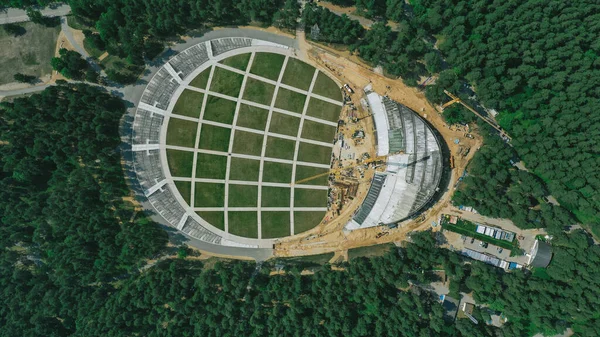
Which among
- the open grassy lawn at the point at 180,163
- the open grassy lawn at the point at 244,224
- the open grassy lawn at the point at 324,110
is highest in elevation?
the open grassy lawn at the point at 324,110

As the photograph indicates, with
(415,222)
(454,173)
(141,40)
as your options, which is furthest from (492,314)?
(141,40)

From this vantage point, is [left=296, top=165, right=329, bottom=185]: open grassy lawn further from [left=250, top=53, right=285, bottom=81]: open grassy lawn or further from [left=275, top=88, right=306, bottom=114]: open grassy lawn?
[left=250, top=53, right=285, bottom=81]: open grassy lawn

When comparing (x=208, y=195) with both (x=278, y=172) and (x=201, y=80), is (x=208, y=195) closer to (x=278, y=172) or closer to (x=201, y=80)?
(x=278, y=172)

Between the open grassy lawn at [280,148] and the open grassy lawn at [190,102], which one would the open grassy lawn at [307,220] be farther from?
the open grassy lawn at [190,102]

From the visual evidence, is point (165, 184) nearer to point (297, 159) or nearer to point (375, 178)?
point (297, 159)

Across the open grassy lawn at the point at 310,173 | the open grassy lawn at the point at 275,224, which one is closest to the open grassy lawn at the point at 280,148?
the open grassy lawn at the point at 310,173

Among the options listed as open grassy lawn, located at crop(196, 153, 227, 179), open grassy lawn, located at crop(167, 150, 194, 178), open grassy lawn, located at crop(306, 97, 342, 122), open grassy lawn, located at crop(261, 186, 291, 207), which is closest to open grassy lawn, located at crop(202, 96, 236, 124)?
open grassy lawn, located at crop(196, 153, 227, 179)
